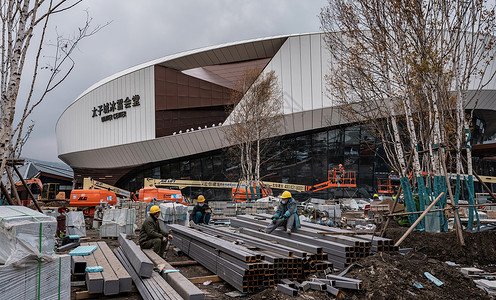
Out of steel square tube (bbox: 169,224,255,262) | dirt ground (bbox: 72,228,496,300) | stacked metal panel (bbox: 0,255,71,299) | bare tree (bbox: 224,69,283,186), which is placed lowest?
dirt ground (bbox: 72,228,496,300)

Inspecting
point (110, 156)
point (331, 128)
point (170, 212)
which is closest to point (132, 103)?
point (110, 156)

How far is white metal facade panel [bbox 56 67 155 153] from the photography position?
3428 centimetres

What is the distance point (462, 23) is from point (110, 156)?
33.8 m

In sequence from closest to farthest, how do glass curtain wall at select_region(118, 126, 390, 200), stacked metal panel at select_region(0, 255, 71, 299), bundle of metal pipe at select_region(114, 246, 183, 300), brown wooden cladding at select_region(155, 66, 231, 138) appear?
stacked metal panel at select_region(0, 255, 71, 299) → bundle of metal pipe at select_region(114, 246, 183, 300) → glass curtain wall at select_region(118, 126, 390, 200) → brown wooden cladding at select_region(155, 66, 231, 138)

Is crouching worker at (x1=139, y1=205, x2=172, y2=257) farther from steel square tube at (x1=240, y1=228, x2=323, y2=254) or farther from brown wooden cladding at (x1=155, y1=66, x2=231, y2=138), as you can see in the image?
brown wooden cladding at (x1=155, y1=66, x2=231, y2=138)

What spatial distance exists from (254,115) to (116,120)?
16.0 m

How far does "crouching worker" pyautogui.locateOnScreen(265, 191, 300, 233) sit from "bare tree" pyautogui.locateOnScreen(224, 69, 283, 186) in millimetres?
17274

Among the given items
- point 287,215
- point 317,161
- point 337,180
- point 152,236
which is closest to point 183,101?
point 317,161

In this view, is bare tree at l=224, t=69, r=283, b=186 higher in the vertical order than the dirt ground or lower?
higher

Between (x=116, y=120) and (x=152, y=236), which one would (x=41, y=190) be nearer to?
(x=116, y=120)

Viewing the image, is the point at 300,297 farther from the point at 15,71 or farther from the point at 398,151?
the point at 398,151

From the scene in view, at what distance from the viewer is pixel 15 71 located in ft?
19.3

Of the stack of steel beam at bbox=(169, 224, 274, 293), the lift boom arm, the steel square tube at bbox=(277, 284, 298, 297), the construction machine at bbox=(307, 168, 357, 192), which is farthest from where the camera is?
the lift boom arm

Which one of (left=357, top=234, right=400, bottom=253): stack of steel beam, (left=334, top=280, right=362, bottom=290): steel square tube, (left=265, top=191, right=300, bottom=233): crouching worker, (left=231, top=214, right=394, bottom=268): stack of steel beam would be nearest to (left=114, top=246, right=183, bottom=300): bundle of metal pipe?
(left=334, top=280, right=362, bottom=290): steel square tube
